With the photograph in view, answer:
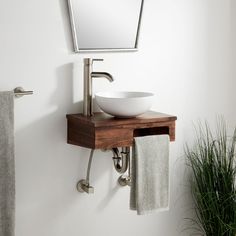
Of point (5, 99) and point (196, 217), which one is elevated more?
point (5, 99)

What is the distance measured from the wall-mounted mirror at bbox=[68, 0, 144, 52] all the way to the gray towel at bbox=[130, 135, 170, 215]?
52 centimetres

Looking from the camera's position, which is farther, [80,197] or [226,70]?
[226,70]

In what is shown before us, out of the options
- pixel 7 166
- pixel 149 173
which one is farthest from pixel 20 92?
pixel 149 173

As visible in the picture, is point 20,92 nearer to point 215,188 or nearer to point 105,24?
point 105,24

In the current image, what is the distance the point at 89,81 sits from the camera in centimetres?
243

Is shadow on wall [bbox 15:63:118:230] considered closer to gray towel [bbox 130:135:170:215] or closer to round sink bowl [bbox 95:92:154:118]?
round sink bowl [bbox 95:92:154:118]

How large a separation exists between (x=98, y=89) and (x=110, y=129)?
1.11ft

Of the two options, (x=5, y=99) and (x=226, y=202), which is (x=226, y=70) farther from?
(x=5, y=99)

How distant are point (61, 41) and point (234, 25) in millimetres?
1163

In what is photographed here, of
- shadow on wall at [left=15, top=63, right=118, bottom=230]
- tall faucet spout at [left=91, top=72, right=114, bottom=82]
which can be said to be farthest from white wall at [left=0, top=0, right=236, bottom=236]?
tall faucet spout at [left=91, top=72, right=114, bottom=82]

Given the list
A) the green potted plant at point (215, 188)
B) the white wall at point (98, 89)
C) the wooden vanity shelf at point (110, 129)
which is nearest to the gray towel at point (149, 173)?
the wooden vanity shelf at point (110, 129)

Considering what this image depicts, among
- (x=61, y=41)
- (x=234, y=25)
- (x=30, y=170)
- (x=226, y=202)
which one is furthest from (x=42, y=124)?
(x=234, y=25)

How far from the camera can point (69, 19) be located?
2.41 meters

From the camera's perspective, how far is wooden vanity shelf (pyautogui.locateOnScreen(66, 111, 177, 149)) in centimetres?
228
